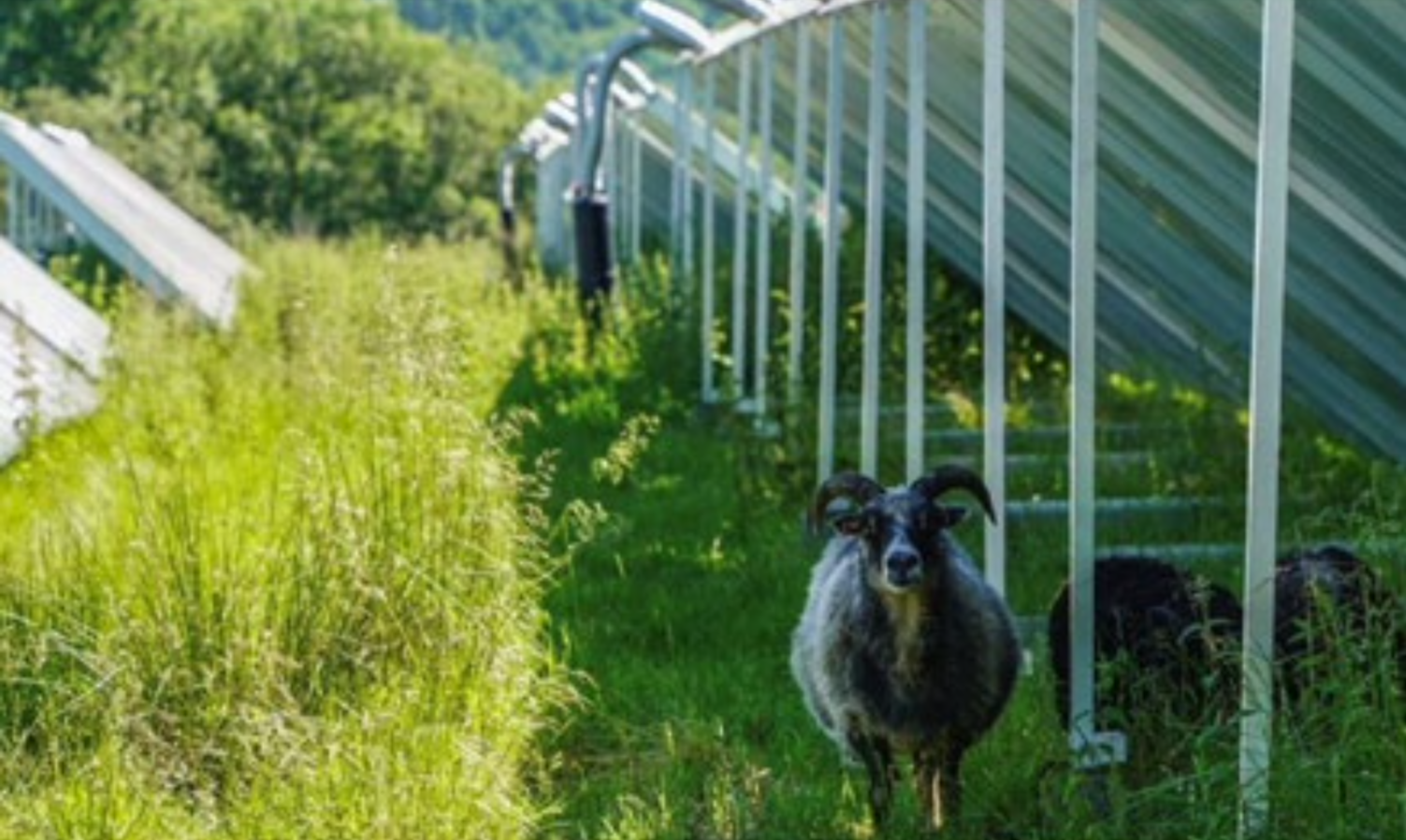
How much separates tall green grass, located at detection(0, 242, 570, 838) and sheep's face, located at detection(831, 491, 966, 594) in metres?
0.93

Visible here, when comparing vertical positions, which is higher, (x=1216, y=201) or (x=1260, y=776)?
(x=1216, y=201)

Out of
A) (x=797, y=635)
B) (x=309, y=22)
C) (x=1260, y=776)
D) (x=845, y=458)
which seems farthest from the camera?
(x=309, y=22)

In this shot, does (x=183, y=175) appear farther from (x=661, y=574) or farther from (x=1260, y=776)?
(x=1260, y=776)

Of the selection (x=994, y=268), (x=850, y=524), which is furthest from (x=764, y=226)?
(x=850, y=524)

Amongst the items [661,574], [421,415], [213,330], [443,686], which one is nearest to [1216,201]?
[661,574]

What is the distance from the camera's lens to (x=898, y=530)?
697 cm

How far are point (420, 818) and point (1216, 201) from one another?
475 centimetres

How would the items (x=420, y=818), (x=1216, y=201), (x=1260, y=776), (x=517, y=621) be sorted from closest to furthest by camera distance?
(x=1260, y=776) < (x=420, y=818) < (x=517, y=621) < (x=1216, y=201)

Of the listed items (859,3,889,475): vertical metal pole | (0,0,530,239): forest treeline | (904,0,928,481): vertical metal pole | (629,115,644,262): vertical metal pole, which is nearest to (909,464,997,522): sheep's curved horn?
(904,0,928,481): vertical metal pole

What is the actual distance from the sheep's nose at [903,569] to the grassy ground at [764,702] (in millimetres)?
500

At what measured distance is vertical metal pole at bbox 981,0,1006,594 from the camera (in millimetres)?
8094

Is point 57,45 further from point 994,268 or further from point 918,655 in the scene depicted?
point 918,655

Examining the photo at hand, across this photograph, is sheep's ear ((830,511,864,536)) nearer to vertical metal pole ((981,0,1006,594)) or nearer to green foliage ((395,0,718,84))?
vertical metal pole ((981,0,1006,594))

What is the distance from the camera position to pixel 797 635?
7688mm
